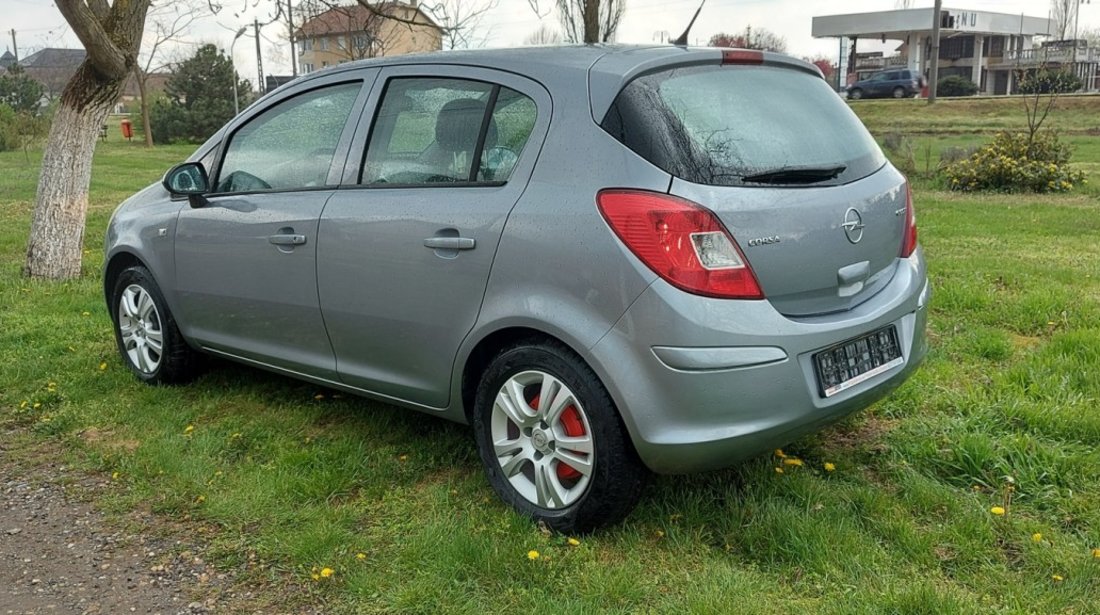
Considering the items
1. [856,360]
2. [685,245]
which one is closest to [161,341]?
[685,245]

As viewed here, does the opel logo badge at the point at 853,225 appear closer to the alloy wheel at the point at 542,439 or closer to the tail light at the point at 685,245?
the tail light at the point at 685,245

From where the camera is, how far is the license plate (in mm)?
3090

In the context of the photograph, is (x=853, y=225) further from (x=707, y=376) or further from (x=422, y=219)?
(x=422, y=219)

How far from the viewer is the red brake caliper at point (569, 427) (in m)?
3.17

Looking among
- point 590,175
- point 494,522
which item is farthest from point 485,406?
point 590,175

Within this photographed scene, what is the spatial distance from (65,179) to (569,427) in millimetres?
6471

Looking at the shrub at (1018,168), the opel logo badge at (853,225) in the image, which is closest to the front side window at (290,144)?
the opel logo badge at (853,225)

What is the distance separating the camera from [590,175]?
3064 millimetres

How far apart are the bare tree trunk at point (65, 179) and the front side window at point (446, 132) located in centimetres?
510

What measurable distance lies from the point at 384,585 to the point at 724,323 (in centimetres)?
136

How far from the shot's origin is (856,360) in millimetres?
3230

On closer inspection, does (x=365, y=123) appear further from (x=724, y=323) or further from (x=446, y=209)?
(x=724, y=323)

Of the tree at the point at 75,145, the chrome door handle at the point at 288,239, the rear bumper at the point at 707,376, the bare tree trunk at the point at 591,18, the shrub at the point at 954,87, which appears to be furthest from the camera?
the shrub at the point at 954,87

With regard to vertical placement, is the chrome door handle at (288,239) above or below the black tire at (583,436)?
above
